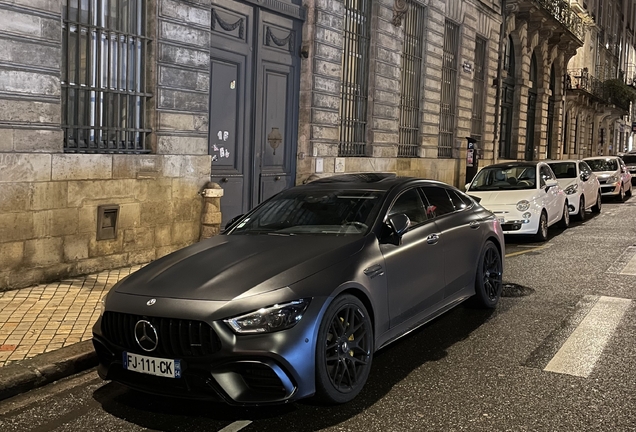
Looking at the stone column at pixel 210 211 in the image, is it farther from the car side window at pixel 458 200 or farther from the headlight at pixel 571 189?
the headlight at pixel 571 189

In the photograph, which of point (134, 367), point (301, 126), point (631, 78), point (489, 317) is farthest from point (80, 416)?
point (631, 78)

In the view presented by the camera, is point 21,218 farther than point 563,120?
No

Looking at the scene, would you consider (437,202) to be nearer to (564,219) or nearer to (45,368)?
(45,368)

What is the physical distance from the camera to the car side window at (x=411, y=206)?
18.7 feet

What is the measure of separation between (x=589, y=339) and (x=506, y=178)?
771cm

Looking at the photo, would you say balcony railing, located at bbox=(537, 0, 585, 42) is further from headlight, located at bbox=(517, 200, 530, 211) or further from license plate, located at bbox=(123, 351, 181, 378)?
license plate, located at bbox=(123, 351, 181, 378)

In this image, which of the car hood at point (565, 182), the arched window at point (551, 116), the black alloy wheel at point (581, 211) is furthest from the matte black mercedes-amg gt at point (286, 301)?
the arched window at point (551, 116)

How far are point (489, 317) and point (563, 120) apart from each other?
3156 centimetres

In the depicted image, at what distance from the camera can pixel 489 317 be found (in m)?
6.79

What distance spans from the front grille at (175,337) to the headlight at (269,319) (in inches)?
5.9

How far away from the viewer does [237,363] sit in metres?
3.94

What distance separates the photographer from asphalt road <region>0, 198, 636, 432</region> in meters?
4.18

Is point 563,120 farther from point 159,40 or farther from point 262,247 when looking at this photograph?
point 262,247

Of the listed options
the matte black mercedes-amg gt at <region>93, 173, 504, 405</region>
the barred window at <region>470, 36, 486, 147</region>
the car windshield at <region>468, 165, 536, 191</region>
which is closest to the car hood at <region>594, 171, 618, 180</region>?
the barred window at <region>470, 36, 486, 147</region>
